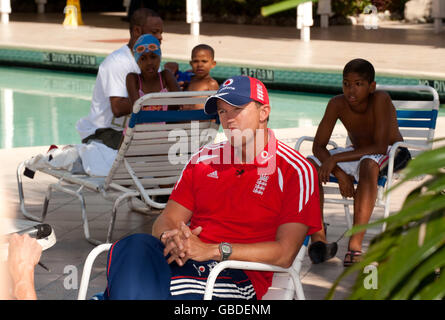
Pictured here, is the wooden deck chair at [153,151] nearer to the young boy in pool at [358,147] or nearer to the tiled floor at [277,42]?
the young boy in pool at [358,147]

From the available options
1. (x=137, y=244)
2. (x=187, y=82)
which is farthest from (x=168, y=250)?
(x=187, y=82)

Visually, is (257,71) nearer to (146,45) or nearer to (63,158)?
(146,45)

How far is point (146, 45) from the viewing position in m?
5.01

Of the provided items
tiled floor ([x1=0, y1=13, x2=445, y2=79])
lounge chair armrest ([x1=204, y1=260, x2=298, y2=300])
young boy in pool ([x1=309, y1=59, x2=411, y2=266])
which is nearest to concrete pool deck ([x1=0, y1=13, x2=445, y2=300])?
tiled floor ([x1=0, y1=13, x2=445, y2=79])

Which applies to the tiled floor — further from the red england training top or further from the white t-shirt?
the red england training top

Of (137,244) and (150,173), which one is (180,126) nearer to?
(150,173)

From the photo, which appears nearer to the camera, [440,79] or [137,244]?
[137,244]

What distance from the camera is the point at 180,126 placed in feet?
15.2

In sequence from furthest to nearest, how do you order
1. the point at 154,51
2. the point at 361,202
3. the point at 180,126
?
the point at 154,51 < the point at 180,126 < the point at 361,202

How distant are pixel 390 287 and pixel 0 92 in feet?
44.9

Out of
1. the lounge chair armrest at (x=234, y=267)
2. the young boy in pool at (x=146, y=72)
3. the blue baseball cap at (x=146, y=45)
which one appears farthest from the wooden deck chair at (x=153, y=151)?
the lounge chair armrest at (x=234, y=267)

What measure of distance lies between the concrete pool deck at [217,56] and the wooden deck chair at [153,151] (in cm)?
41

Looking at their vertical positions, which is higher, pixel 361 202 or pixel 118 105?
pixel 118 105

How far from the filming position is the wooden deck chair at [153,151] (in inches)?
177
